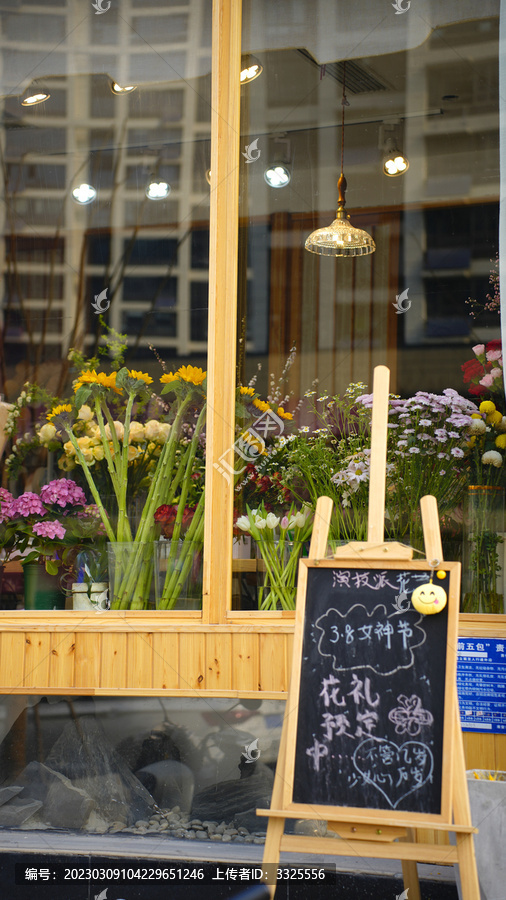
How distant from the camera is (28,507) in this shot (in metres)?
2.89

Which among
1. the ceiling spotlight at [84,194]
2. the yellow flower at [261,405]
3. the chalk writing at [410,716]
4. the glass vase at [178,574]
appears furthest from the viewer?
the ceiling spotlight at [84,194]

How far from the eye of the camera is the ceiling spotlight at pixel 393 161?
3.03 m

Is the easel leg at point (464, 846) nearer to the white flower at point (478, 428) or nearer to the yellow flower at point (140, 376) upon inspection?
the white flower at point (478, 428)

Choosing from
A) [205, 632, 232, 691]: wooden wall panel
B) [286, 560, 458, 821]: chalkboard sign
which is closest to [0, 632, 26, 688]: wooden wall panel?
[205, 632, 232, 691]: wooden wall panel

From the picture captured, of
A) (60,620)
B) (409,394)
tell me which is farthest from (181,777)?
(409,394)

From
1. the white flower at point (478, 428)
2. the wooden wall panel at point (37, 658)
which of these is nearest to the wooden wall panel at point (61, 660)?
the wooden wall panel at point (37, 658)

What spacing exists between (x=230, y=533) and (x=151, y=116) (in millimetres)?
1668

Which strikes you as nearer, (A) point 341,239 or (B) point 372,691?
(B) point 372,691

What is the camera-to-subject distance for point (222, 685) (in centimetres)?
251

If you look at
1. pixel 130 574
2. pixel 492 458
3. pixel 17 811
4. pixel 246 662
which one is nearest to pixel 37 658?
pixel 130 574

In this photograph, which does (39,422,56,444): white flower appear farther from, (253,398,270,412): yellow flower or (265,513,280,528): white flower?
(265,513,280,528): white flower

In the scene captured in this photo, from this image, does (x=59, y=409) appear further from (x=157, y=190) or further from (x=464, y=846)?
(x=464, y=846)

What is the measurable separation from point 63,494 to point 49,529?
139mm

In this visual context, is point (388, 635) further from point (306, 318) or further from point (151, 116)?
point (151, 116)
